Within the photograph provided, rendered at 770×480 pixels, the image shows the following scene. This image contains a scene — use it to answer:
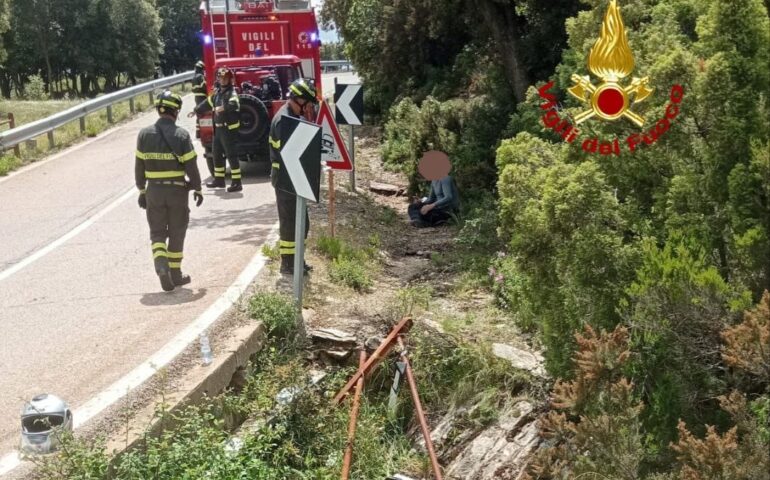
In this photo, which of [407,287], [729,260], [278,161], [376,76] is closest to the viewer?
[729,260]

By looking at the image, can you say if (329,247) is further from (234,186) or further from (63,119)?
(63,119)

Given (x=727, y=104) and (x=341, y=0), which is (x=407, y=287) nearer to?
(x=727, y=104)

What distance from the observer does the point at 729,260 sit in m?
5.39

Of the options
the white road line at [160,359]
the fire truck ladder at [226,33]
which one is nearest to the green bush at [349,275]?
the white road line at [160,359]

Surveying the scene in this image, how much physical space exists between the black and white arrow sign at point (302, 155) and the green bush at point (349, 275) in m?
1.77

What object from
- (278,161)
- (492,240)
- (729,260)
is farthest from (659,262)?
(492,240)

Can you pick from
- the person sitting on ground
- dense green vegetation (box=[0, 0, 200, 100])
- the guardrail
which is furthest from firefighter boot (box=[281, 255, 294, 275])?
dense green vegetation (box=[0, 0, 200, 100])

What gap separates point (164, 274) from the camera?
8.83 meters

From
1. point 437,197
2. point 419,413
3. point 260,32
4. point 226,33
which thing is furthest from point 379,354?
point 260,32

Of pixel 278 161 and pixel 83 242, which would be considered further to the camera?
pixel 83 242

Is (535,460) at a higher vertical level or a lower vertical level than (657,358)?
lower

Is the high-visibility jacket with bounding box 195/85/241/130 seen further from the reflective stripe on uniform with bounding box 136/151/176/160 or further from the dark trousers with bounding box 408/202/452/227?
the reflective stripe on uniform with bounding box 136/151/176/160

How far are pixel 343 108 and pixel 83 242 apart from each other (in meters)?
4.03

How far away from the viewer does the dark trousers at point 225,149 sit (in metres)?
14.0
